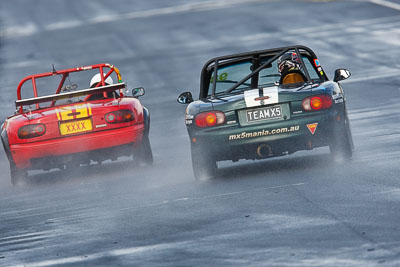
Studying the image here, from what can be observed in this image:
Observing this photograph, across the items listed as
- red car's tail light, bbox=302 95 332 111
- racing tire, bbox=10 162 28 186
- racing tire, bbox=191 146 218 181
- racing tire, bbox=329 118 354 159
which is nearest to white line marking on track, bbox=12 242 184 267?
racing tire, bbox=191 146 218 181

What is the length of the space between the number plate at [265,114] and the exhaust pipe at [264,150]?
0.25m

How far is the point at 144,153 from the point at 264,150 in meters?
2.59

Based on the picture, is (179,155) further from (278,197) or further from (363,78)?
(363,78)

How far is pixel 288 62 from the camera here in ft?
34.2

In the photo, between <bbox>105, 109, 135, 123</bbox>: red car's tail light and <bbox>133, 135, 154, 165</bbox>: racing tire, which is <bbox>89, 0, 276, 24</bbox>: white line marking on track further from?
<bbox>105, 109, 135, 123</bbox>: red car's tail light

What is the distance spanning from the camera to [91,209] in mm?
8898

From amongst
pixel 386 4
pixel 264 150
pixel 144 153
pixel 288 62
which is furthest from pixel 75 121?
pixel 386 4

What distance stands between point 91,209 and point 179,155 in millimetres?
3889

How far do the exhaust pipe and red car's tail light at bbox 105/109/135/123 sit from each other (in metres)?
2.40

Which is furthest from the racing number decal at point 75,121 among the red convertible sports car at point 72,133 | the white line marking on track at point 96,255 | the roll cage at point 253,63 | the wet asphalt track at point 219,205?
the white line marking on track at point 96,255

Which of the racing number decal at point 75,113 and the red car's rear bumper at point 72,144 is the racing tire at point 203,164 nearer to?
the red car's rear bumper at point 72,144

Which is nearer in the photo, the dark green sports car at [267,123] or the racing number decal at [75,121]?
the dark green sports car at [267,123]

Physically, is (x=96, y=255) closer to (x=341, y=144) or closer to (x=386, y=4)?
(x=341, y=144)

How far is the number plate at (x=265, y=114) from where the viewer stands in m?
9.47
